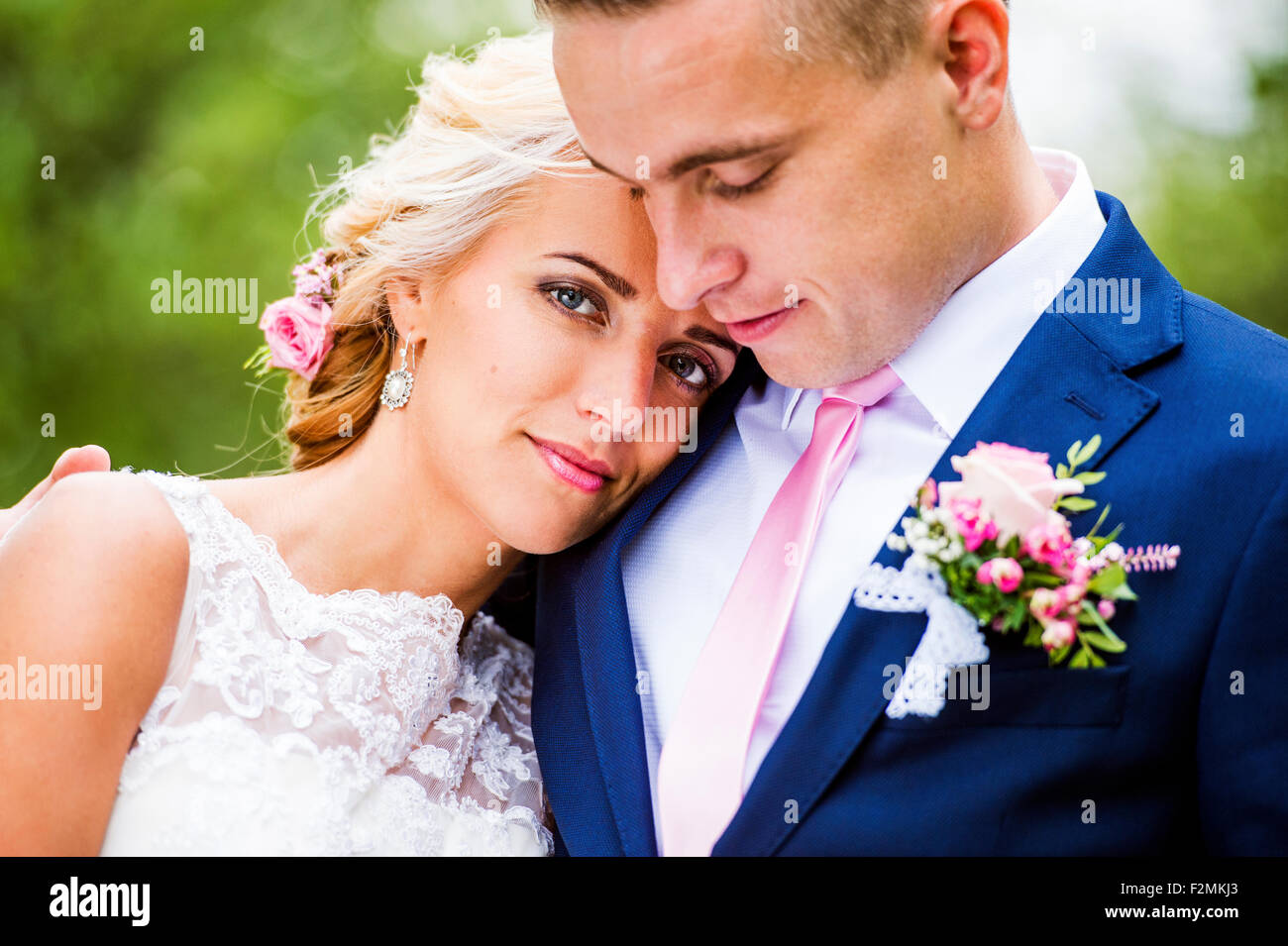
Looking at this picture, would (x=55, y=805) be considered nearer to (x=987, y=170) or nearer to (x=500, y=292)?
(x=500, y=292)

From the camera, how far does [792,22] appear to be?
2.40 metres

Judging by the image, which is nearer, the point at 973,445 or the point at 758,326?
the point at 973,445

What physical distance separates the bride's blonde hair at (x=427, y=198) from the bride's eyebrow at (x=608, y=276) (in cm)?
24

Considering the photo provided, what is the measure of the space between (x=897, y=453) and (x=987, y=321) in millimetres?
344

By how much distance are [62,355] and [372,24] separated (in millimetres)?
3676

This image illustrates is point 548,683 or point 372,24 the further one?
point 372,24

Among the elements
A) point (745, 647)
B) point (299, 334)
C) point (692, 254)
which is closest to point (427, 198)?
point (299, 334)

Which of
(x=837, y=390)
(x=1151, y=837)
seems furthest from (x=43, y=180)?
(x=1151, y=837)

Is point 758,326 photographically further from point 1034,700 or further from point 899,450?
point 1034,700

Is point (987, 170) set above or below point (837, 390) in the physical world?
above

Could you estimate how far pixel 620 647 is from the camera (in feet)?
9.17

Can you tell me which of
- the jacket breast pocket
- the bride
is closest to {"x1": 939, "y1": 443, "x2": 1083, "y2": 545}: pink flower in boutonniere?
the jacket breast pocket
